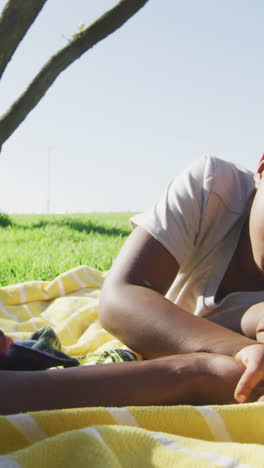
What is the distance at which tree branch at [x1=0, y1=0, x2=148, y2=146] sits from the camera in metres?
4.99

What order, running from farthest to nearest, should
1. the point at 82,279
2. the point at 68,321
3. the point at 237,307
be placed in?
the point at 82,279, the point at 68,321, the point at 237,307

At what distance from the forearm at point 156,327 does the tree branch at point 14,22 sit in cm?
333

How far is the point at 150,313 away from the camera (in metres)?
1.56

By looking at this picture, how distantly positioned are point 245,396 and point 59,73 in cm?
438

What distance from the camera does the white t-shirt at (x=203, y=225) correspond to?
1.82 meters

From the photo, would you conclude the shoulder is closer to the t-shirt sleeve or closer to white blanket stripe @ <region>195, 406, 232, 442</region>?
the t-shirt sleeve

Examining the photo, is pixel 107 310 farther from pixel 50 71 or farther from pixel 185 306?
pixel 50 71

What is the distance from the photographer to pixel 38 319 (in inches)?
94.0

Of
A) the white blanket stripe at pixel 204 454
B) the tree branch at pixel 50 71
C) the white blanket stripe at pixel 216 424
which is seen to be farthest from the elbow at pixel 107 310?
the tree branch at pixel 50 71

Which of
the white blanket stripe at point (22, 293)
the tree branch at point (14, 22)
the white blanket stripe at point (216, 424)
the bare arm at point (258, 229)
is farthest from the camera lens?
the tree branch at point (14, 22)

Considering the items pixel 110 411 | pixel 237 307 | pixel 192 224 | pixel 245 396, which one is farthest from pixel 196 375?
pixel 192 224

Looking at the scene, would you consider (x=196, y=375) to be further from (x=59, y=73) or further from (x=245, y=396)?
(x=59, y=73)

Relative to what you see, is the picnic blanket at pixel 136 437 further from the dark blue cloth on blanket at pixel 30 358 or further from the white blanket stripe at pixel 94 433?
the dark blue cloth on blanket at pixel 30 358

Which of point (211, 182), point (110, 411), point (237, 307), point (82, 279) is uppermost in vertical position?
point (211, 182)
